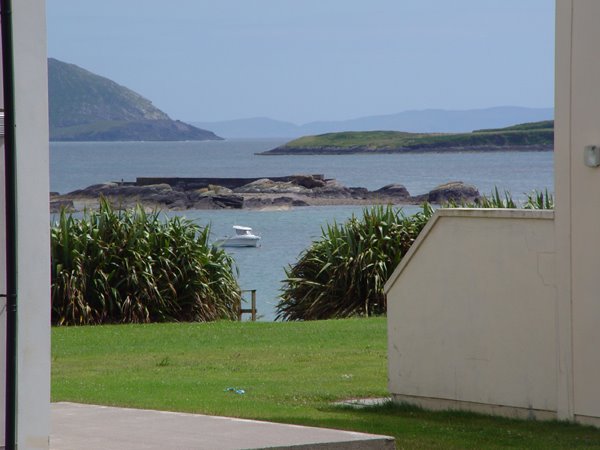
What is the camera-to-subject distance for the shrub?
20.2 metres

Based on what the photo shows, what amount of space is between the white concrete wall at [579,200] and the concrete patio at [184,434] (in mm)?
2637

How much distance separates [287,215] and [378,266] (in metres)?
65.7

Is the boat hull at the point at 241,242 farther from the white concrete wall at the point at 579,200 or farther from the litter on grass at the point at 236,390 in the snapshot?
the white concrete wall at the point at 579,200

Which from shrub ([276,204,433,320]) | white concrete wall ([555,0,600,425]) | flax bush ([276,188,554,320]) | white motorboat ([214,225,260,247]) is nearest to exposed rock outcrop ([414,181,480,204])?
white motorboat ([214,225,260,247])

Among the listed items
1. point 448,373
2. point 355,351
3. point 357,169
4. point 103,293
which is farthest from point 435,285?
point 357,169

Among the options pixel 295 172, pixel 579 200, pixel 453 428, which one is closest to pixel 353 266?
pixel 579 200

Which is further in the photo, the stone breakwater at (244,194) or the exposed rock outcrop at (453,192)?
the stone breakwater at (244,194)

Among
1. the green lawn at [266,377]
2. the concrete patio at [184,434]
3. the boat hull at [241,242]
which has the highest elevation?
the concrete patio at [184,434]

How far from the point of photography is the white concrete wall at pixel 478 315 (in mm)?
9898

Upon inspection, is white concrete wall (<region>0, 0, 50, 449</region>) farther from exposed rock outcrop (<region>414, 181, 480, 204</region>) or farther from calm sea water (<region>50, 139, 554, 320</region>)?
exposed rock outcrop (<region>414, 181, 480, 204</region>)

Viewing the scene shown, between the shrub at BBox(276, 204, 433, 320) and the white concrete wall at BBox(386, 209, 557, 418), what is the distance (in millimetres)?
9089

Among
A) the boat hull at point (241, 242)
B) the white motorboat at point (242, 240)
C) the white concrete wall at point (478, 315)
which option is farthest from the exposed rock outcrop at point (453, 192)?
the white concrete wall at point (478, 315)

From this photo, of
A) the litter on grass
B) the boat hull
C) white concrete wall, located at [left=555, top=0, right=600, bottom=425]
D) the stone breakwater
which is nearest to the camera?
white concrete wall, located at [left=555, top=0, right=600, bottom=425]

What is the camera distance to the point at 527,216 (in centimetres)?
991
